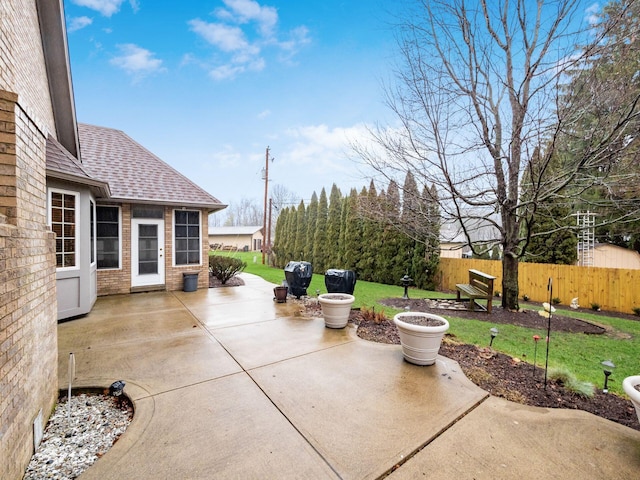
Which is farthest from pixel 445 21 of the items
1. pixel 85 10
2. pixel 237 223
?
pixel 237 223

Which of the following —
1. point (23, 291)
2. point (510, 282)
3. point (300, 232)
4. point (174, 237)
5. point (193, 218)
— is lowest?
point (510, 282)

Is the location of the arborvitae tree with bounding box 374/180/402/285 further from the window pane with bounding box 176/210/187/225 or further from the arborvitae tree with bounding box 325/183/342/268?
the window pane with bounding box 176/210/187/225

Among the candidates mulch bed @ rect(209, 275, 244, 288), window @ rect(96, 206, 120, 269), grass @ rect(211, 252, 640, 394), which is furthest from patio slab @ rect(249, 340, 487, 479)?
window @ rect(96, 206, 120, 269)

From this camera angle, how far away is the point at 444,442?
89.0 inches

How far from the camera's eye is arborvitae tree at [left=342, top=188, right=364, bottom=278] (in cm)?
1487

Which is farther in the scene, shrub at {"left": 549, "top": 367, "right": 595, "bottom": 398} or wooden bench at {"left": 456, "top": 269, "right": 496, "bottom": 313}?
wooden bench at {"left": 456, "top": 269, "right": 496, "bottom": 313}

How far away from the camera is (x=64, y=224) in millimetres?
5578

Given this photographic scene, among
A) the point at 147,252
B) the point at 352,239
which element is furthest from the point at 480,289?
the point at 147,252

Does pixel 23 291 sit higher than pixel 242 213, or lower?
lower

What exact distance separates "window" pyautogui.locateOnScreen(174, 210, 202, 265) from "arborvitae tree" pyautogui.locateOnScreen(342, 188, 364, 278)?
26.5 ft

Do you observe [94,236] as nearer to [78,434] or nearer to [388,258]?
[78,434]

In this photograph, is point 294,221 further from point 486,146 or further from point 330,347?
point 330,347

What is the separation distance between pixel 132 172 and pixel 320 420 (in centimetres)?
967

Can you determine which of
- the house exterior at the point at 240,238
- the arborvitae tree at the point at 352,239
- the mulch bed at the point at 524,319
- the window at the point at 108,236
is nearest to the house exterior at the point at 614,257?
the mulch bed at the point at 524,319
